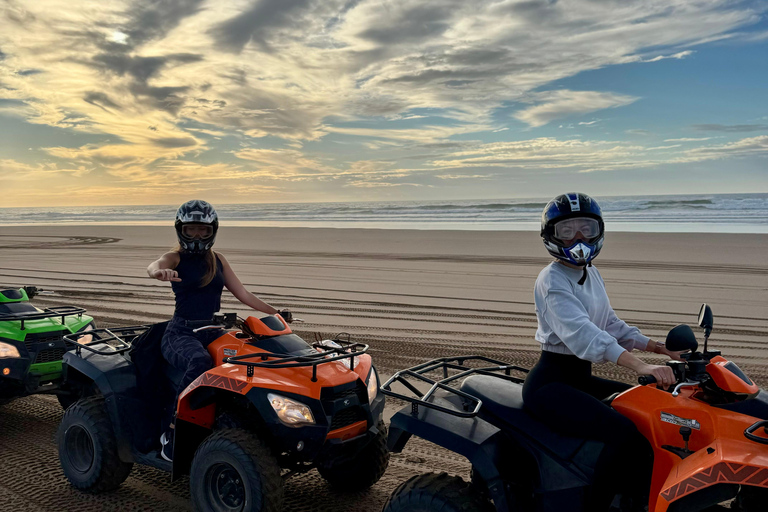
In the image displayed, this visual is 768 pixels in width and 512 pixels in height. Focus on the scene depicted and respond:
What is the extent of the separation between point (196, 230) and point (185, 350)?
35.1 inches

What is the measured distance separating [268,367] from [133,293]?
33.0 feet

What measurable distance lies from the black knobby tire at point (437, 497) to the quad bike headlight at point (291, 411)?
0.73 m

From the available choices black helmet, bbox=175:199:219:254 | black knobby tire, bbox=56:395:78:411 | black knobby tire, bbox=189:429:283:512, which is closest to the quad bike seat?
black knobby tire, bbox=189:429:283:512

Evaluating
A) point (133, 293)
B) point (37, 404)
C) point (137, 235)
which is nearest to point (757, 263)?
point (133, 293)

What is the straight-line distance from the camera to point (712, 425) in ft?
7.97

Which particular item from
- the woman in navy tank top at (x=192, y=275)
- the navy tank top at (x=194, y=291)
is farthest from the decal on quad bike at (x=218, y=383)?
the navy tank top at (x=194, y=291)

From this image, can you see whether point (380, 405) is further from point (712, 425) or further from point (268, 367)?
point (712, 425)

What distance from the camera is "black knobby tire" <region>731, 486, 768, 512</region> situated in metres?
2.31

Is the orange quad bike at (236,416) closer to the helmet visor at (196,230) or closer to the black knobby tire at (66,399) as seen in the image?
the helmet visor at (196,230)

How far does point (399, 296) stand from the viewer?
464 inches

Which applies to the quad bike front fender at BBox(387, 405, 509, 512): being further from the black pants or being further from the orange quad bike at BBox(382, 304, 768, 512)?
the black pants

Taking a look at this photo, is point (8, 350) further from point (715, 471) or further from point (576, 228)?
point (715, 471)

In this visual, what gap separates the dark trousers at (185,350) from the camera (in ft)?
12.3

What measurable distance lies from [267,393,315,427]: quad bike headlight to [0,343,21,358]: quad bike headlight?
3.09 meters
